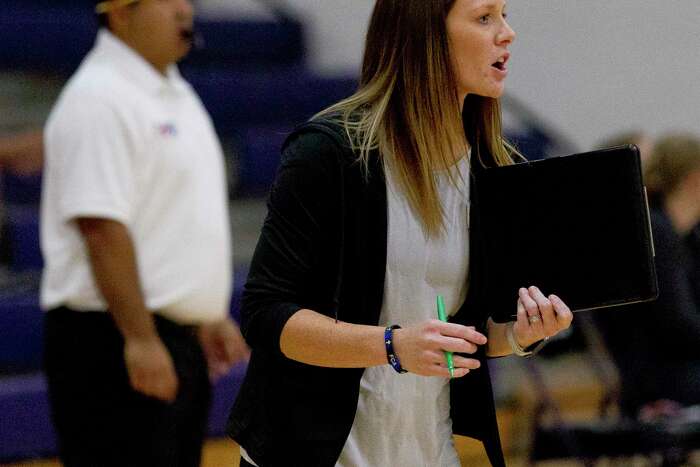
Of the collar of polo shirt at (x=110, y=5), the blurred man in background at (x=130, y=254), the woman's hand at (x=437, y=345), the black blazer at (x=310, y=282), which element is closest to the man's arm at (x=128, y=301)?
the blurred man in background at (x=130, y=254)

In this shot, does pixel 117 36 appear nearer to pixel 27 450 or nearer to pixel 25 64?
pixel 27 450

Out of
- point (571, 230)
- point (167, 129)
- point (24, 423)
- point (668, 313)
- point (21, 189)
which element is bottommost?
point (24, 423)

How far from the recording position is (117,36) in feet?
9.54

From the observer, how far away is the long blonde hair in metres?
1.62

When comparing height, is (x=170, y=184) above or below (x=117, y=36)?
below

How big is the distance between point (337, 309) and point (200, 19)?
4.95 metres

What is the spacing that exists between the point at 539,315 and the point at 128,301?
1.24 meters

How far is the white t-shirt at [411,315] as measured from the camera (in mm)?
1637

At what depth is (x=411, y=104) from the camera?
1635 mm

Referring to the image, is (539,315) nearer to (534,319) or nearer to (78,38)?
(534,319)

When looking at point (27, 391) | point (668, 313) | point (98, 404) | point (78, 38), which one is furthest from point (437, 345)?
point (78, 38)

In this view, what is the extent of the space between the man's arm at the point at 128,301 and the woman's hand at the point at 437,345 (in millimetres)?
1222

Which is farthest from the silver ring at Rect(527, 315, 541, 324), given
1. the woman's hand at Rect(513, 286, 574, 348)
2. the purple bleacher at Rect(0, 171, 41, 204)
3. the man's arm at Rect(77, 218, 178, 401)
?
the purple bleacher at Rect(0, 171, 41, 204)

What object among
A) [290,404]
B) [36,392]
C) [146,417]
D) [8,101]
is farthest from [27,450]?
[290,404]
